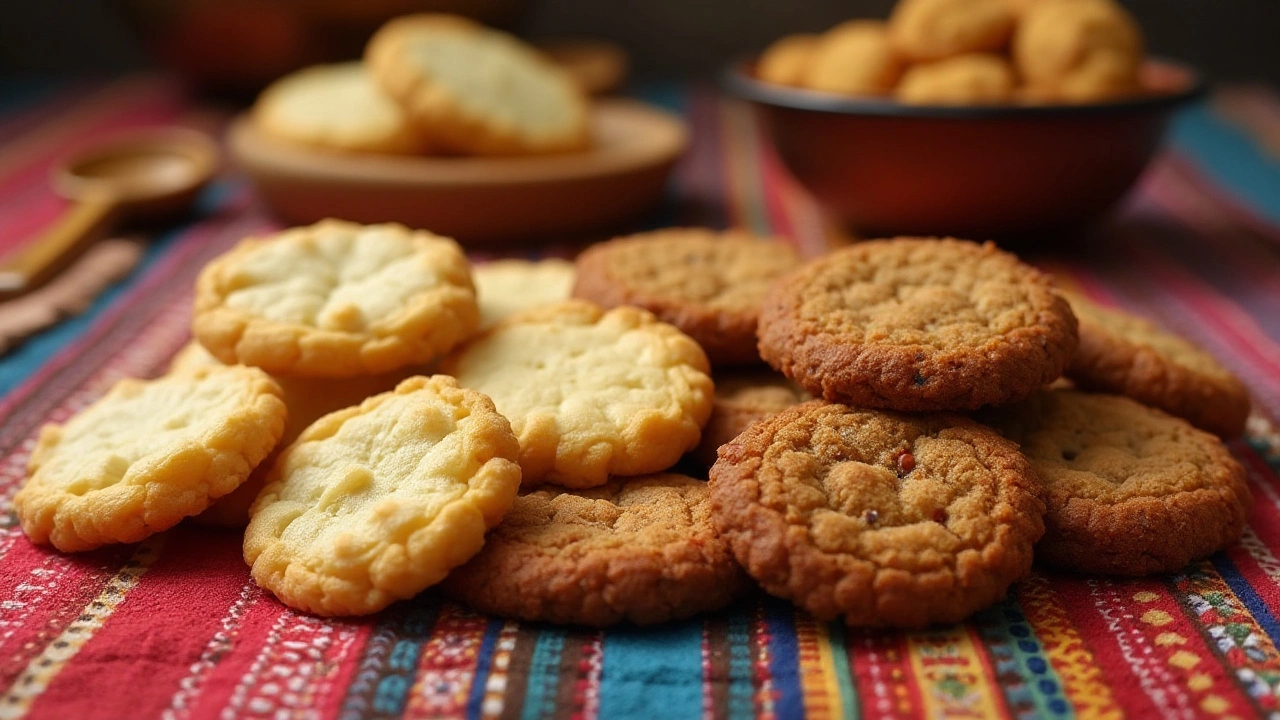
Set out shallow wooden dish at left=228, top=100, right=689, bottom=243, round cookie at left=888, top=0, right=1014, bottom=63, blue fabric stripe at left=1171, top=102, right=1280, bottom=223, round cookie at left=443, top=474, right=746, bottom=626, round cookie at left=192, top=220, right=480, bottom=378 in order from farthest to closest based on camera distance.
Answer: blue fabric stripe at left=1171, top=102, right=1280, bottom=223 → shallow wooden dish at left=228, top=100, right=689, bottom=243 → round cookie at left=888, top=0, right=1014, bottom=63 → round cookie at left=192, top=220, right=480, bottom=378 → round cookie at left=443, top=474, right=746, bottom=626

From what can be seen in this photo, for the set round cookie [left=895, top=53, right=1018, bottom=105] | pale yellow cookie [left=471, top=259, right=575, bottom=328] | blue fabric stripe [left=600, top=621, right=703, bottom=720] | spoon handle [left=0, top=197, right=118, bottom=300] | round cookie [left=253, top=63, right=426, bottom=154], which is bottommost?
blue fabric stripe [left=600, top=621, right=703, bottom=720]

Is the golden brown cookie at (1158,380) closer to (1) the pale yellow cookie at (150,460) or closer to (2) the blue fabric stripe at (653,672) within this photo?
(2) the blue fabric stripe at (653,672)

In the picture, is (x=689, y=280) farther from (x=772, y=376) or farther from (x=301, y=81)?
(x=301, y=81)

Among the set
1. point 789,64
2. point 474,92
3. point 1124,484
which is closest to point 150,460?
point 1124,484

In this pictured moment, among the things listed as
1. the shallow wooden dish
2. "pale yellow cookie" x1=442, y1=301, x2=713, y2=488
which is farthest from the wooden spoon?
"pale yellow cookie" x1=442, y1=301, x2=713, y2=488

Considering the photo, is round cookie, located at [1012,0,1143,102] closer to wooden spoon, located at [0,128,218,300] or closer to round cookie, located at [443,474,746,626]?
round cookie, located at [443,474,746,626]

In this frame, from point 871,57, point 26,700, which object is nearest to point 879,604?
point 26,700
